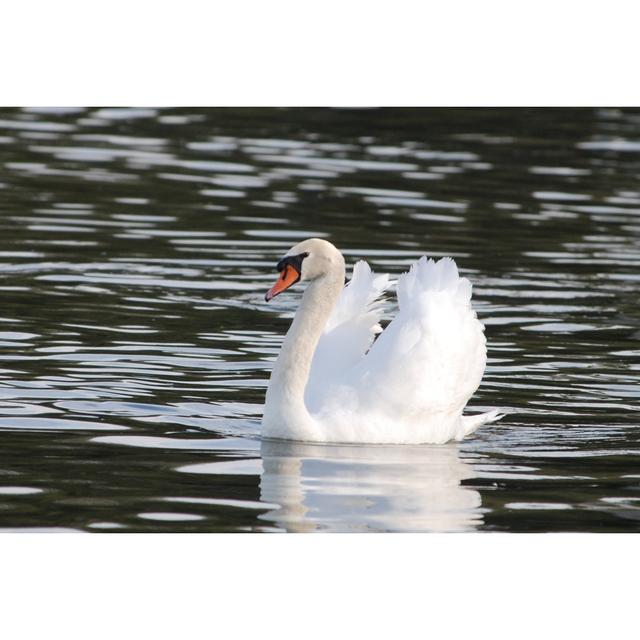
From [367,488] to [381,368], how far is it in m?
1.44

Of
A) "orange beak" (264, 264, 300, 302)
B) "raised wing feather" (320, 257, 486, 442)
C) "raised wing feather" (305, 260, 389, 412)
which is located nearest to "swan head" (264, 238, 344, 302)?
"orange beak" (264, 264, 300, 302)

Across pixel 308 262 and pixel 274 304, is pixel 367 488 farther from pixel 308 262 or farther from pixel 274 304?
pixel 274 304

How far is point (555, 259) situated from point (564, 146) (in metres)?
9.27

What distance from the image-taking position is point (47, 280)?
55.9 ft

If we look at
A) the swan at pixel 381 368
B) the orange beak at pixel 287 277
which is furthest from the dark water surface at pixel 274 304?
the orange beak at pixel 287 277

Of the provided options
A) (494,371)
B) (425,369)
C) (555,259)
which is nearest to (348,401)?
(425,369)

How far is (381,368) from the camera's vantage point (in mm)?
11414

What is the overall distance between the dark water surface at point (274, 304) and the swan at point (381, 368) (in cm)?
18

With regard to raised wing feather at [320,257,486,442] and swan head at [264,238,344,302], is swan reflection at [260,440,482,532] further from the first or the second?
swan head at [264,238,344,302]

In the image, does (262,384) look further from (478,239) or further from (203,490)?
(478,239)

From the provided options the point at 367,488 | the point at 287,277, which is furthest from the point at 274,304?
the point at 367,488

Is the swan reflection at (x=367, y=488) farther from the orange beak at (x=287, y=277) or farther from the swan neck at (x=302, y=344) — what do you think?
the orange beak at (x=287, y=277)

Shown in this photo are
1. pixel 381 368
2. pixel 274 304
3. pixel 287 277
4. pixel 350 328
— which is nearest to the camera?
pixel 287 277

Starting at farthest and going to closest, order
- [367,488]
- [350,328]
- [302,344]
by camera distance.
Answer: [350,328] < [302,344] < [367,488]
